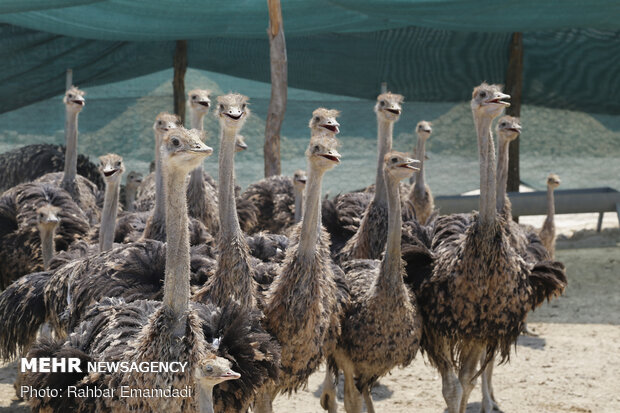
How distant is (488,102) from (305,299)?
1672 mm

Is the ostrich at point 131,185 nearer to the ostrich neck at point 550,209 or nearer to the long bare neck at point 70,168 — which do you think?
the long bare neck at point 70,168

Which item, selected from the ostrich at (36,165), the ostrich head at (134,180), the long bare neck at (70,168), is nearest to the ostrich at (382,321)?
the long bare neck at (70,168)

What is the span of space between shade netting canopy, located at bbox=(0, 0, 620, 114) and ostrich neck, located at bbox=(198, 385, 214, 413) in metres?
4.71

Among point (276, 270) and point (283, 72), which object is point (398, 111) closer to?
point (276, 270)

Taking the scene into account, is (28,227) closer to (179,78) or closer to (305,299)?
(305,299)

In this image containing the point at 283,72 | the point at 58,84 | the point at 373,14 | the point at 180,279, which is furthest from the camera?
the point at 58,84

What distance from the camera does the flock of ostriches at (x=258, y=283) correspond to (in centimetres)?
329

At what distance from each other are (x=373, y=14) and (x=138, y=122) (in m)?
3.06

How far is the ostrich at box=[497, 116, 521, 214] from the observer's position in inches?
222

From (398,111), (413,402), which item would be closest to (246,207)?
(398,111)

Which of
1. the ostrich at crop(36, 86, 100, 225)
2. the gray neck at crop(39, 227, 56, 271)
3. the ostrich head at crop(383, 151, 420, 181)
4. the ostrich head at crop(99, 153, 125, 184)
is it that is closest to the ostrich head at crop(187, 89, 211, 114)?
the ostrich head at crop(99, 153, 125, 184)

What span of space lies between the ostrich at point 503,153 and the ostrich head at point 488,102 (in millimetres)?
616

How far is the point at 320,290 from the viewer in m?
4.18

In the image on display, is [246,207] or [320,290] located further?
[246,207]
